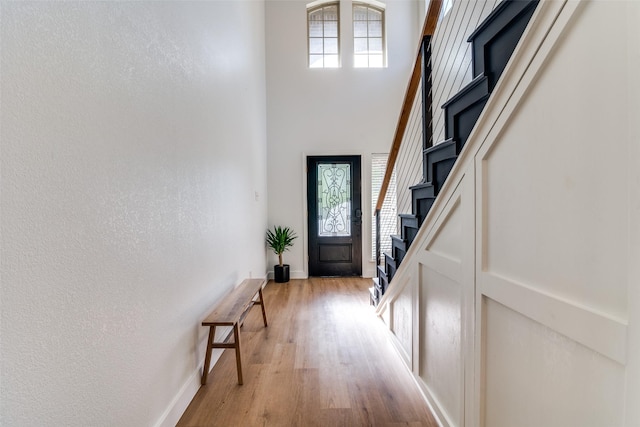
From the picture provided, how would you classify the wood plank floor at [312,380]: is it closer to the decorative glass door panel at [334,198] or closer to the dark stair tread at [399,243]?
the dark stair tread at [399,243]

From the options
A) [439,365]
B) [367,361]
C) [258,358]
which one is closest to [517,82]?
[439,365]

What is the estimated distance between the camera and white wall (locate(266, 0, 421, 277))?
15.5 feet

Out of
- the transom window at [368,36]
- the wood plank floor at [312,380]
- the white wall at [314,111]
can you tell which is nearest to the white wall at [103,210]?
the wood plank floor at [312,380]

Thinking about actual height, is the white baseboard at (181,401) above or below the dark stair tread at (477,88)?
below

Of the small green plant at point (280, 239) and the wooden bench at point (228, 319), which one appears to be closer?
the wooden bench at point (228, 319)

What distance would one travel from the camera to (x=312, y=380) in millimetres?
1939

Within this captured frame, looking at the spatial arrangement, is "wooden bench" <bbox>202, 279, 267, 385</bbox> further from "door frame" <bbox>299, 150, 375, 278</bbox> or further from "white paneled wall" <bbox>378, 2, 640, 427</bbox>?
"door frame" <bbox>299, 150, 375, 278</bbox>

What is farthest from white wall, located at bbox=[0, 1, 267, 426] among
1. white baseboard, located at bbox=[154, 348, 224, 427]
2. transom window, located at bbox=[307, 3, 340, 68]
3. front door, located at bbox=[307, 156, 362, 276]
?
transom window, located at bbox=[307, 3, 340, 68]

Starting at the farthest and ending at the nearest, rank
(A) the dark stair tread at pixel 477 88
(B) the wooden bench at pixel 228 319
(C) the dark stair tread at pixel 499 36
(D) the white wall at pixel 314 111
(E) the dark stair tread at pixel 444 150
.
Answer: (D) the white wall at pixel 314 111
(B) the wooden bench at pixel 228 319
(E) the dark stair tread at pixel 444 150
(A) the dark stair tread at pixel 477 88
(C) the dark stair tread at pixel 499 36

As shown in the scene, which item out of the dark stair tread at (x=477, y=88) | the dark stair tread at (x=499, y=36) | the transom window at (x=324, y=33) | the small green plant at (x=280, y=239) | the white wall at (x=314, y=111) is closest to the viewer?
the dark stair tread at (x=499, y=36)

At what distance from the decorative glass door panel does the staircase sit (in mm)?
2833

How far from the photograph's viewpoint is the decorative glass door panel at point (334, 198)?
478 cm

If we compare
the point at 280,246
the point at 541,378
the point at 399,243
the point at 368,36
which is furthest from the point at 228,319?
the point at 368,36

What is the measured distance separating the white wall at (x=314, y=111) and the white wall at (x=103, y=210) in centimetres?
263
